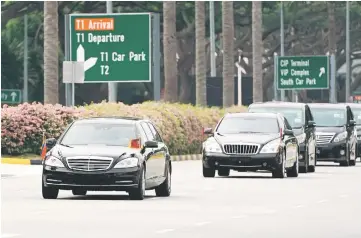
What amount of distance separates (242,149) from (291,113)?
7.03 metres

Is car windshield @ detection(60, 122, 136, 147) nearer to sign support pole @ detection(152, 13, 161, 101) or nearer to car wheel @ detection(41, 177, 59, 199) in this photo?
car wheel @ detection(41, 177, 59, 199)

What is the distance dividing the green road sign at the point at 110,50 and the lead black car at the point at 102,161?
72.0 ft

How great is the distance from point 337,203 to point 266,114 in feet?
37.4

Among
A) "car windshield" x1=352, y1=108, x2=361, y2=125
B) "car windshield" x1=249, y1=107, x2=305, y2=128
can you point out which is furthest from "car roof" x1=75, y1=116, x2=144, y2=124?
"car windshield" x1=352, y1=108, x2=361, y2=125

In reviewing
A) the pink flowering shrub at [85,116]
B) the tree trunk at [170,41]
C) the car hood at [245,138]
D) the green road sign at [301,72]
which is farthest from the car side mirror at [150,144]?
the green road sign at [301,72]

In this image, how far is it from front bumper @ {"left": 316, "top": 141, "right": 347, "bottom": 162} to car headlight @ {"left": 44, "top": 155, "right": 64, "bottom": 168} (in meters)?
20.8

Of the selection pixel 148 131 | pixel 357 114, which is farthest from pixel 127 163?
pixel 357 114

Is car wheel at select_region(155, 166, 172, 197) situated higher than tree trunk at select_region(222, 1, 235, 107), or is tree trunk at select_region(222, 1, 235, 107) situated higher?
tree trunk at select_region(222, 1, 235, 107)

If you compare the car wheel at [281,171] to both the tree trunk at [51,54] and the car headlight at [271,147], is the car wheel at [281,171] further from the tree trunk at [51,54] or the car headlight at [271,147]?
the tree trunk at [51,54]

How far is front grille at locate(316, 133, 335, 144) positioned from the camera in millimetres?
46406

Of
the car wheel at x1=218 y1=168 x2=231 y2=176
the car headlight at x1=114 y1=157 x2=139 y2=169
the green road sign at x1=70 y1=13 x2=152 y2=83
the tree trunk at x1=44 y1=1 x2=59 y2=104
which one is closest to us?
the car headlight at x1=114 y1=157 x2=139 y2=169

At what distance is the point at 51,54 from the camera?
50.6m

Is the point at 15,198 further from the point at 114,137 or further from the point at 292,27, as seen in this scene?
the point at 292,27

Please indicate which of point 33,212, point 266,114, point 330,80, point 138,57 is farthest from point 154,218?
point 330,80
